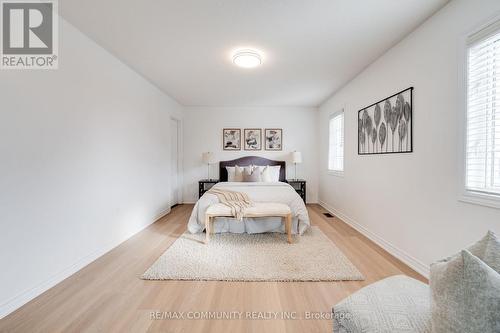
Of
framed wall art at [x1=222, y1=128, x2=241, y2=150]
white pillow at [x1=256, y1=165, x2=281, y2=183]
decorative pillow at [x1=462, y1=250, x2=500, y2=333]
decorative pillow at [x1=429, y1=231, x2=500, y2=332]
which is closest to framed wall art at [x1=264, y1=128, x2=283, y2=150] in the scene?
white pillow at [x1=256, y1=165, x2=281, y2=183]

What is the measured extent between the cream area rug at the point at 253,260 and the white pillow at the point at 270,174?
1859mm

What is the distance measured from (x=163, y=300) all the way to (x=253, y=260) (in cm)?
99

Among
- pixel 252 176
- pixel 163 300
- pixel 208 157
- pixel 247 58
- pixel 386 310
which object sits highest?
pixel 247 58

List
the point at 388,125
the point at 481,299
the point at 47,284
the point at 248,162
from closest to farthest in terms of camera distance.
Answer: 1. the point at 481,299
2. the point at 47,284
3. the point at 388,125
4. the point at 248,162

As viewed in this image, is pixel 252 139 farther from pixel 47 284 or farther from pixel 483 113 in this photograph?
pixel 47 284

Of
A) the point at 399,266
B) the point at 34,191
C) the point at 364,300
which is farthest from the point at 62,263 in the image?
the point at 399,266

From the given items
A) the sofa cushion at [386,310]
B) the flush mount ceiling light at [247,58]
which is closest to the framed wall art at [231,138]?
the flush mount ceiling light at [247,58]

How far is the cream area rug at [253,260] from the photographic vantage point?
6.82 feet

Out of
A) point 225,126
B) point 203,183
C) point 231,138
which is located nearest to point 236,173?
point 203,183

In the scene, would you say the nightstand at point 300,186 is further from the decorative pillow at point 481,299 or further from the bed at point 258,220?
the decorative pillow at point 481,299

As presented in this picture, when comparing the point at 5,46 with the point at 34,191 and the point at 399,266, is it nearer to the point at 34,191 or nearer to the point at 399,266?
the point at 34,191

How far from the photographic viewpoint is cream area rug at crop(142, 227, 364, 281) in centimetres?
208

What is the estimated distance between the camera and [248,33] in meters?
2.26

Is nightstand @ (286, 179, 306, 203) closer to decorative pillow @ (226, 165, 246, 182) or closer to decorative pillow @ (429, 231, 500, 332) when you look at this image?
decorative pillow @ (226, 165, 246, 182)
